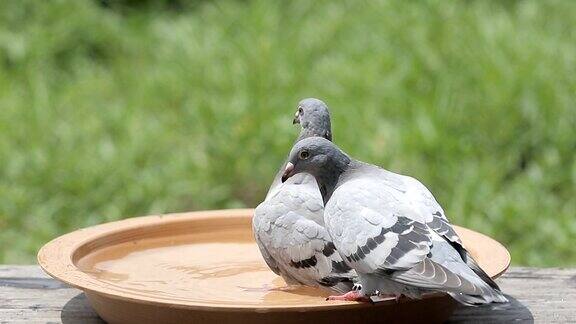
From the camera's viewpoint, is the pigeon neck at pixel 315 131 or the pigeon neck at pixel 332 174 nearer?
the pigeon neck at pixel 332 174

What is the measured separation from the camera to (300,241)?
2.68 metres

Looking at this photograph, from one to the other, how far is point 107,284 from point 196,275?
480 mm

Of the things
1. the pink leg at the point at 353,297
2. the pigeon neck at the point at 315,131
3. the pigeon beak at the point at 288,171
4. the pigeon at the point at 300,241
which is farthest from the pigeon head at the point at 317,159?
the pink leg at the point at 353,297

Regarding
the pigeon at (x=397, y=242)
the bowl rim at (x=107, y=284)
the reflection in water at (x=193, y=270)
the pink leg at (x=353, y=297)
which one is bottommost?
the reflection in water at (x=193, y=270)

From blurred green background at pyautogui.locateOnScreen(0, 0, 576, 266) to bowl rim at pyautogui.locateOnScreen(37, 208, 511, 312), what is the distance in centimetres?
202

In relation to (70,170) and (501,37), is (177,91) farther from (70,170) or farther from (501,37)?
(501,37)

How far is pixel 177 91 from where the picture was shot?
256 inches

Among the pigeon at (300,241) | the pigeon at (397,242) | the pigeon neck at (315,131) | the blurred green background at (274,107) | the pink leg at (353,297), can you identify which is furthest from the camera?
the blurred green background at (274,107)

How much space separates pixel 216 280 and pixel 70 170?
9.53 feet

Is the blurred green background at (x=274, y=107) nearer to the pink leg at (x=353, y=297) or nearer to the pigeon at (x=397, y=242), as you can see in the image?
the pigeon at (x=397, y=242)

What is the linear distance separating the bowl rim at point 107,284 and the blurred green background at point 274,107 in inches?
79.6

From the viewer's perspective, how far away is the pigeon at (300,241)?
104 inches

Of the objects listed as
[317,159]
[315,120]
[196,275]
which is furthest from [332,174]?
[196,275]

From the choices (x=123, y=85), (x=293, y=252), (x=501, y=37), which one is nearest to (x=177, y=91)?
(x=123, y=85)
